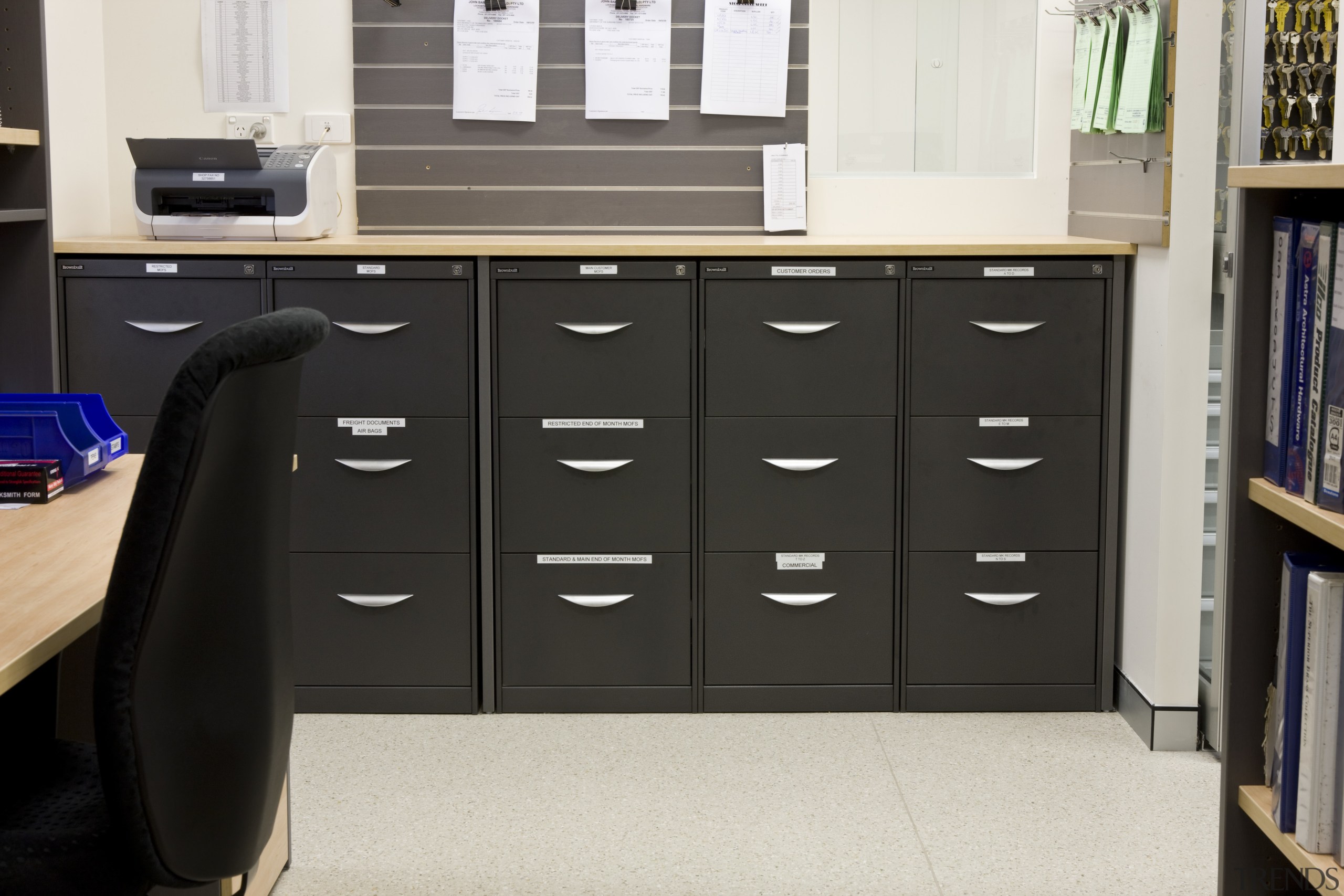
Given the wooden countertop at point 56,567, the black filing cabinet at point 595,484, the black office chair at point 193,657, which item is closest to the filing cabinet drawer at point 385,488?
the black filing cabinet at point 595,484

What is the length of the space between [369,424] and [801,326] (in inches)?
41.3

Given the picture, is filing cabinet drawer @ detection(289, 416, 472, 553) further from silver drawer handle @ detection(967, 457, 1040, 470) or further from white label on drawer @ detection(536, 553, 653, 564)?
silver drawer handle @ detection(967, 457, 1040, 470)

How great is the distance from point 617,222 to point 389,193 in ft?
2.14

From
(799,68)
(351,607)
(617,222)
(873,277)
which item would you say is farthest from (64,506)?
(799,68)

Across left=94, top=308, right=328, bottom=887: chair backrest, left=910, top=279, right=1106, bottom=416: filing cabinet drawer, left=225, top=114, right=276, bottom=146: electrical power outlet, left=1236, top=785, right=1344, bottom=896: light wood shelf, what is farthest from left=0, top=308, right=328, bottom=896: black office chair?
left=225, top=114, right=276, bottom=146: electrical power outlet

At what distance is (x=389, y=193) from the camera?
3461mm

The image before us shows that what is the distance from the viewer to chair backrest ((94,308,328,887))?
110 centimetres

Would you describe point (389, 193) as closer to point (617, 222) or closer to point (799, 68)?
point (617, 222)

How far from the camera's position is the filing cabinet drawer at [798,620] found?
293 cm

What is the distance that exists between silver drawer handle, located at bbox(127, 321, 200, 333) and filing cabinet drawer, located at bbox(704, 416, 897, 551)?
1260mm

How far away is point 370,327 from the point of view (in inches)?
113

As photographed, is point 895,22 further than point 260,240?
Yes

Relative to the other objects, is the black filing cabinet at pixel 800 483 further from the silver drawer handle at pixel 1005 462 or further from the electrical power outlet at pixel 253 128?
the electrical power outlet at pixel 253 128

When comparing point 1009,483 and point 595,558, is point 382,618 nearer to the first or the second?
point 595,558
